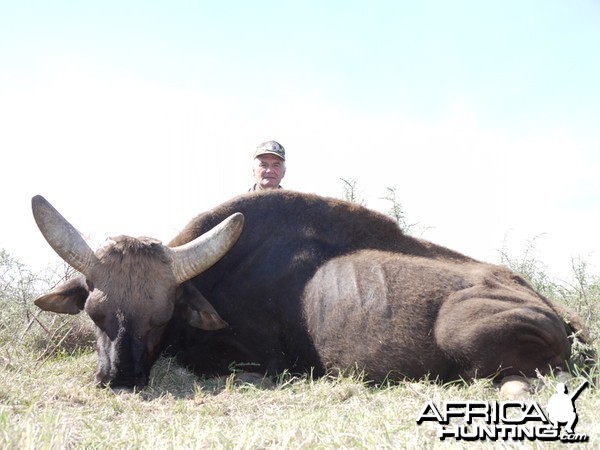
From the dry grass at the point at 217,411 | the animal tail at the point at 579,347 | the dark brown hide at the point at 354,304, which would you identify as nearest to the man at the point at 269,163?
the dark brown hide at the point at 354,304

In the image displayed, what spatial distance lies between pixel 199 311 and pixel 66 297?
1271mm

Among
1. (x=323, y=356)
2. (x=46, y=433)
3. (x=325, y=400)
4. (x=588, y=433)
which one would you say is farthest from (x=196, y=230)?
(x=588, y=433)

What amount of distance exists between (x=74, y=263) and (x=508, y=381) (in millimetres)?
3714

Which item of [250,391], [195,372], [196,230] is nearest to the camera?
[250,391]

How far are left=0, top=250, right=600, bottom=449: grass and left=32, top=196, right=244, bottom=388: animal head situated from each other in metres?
0.27

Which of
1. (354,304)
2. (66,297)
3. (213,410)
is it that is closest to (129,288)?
(66,297)

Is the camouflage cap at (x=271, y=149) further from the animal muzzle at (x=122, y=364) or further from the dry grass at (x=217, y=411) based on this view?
the animal muzzle at (x=122, y=364)

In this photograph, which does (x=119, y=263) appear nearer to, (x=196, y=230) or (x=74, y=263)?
(x=74, y=263)

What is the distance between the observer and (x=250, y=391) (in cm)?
494

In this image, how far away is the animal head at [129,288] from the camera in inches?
199

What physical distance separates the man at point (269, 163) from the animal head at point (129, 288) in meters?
4.37

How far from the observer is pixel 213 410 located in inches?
168

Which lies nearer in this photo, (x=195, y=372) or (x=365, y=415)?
(x=365, y=415)

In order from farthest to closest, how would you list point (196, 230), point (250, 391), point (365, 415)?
point (196, 230) < point (250, 391) < point (365, 415)
